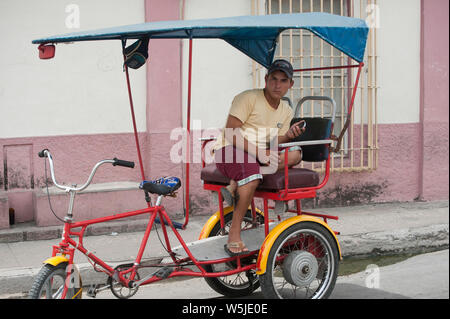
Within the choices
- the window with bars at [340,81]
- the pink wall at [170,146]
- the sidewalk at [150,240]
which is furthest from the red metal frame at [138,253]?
the window with bars at [340,81]

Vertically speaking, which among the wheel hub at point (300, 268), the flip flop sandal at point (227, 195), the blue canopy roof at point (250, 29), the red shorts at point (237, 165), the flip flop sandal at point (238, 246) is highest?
the blue canopy roof at point (250, 29)

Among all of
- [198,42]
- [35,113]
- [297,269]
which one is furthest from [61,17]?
[297,269]

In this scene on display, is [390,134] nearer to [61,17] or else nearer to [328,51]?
[328,51]

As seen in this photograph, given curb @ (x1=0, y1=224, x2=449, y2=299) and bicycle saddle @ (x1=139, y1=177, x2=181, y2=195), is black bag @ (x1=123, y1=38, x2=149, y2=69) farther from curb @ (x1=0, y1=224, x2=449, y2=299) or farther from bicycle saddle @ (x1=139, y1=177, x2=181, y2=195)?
curb @ (x1=0, y1=224, x2=449, y2=299)

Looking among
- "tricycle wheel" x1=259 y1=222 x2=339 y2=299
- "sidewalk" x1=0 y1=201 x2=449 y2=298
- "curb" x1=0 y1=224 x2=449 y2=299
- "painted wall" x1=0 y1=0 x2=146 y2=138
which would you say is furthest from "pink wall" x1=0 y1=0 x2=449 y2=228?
"tricycle wheel" x1=259 y1=222 x2=339 y2=299

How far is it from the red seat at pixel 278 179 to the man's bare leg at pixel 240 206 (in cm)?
10

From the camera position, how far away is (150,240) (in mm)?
6305

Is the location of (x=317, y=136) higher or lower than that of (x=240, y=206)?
higher

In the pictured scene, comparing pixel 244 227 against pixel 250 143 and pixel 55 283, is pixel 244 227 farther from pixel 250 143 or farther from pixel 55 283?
pixel 55 283

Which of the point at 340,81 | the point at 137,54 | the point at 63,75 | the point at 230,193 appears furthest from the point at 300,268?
the point at 340,81

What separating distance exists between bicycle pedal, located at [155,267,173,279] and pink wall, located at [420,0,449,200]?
5410 millimetres

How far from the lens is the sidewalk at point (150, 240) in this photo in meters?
5.24

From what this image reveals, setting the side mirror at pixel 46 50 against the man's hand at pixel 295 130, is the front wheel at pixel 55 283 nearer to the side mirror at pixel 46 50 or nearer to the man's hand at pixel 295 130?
the side mirror at pixel 46 50

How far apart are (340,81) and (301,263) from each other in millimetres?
4363
